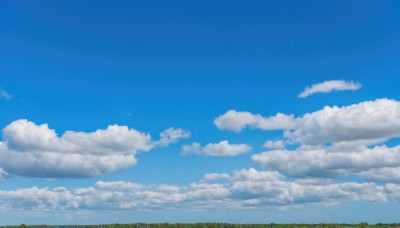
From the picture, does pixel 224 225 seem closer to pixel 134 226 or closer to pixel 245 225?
pixel 245 225

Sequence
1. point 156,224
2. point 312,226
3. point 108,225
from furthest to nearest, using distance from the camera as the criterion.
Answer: point 108,225 → point 156,224 → point 312,226

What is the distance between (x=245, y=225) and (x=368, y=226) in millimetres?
38822

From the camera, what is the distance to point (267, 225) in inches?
5600

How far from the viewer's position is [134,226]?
138250 millimetres

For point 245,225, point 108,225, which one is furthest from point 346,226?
point 108,225

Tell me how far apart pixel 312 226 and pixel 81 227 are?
78573 millimetres

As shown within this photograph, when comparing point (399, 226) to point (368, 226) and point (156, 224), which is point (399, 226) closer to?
point (368, 226)

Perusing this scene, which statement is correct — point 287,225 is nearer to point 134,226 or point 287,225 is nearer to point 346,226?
point 346,226

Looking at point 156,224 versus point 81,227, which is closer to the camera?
point 156,224

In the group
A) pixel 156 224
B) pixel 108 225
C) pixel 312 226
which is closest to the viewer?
pixel 312 226

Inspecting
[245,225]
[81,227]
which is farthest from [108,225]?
[245,225]

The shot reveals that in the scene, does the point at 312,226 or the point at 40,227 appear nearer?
the point at 312,226

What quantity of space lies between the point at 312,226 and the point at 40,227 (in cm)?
8662

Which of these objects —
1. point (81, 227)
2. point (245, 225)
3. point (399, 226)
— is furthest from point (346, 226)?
point (81, 227)
